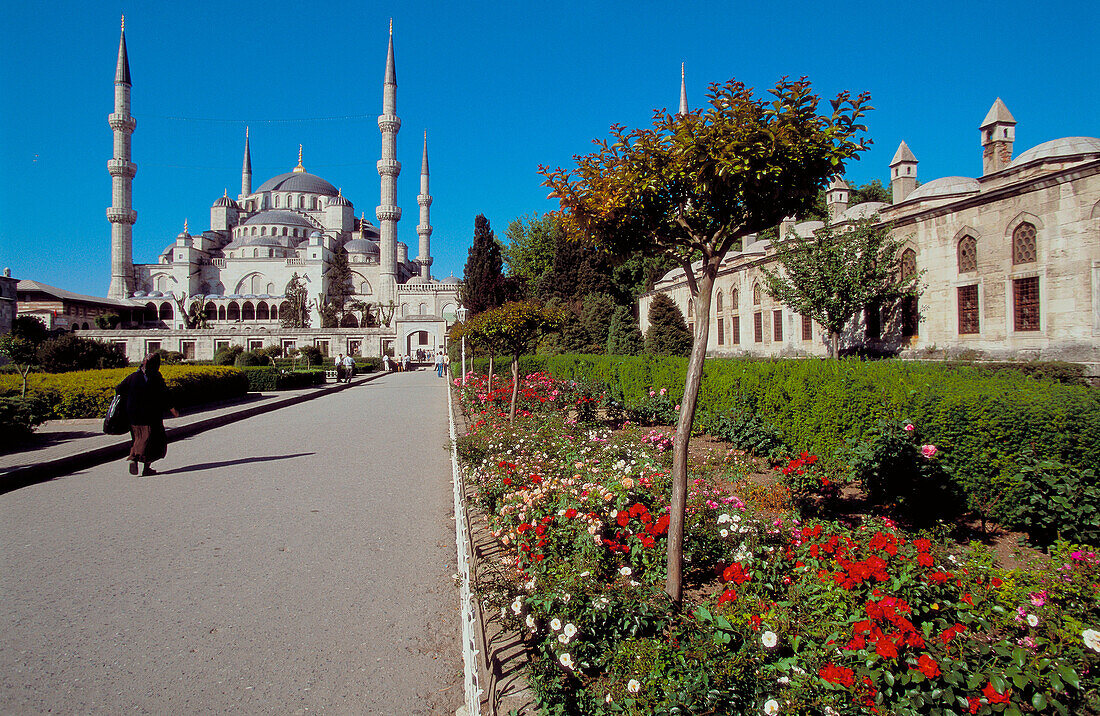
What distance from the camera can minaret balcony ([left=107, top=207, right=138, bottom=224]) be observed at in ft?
174

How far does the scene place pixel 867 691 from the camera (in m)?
1.96

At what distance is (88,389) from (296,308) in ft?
157

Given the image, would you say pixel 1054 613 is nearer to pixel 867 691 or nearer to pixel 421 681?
pixel 867 691

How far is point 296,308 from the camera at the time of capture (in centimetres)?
5709

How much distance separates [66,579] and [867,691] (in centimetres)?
464

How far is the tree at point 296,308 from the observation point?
5766cm

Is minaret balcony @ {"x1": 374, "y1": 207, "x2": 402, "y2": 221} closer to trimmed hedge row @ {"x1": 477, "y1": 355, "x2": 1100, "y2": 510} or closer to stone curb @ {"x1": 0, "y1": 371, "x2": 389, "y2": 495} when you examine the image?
stone curb @ {"x1": 0, "y1": 371, "x2": 389, "y2": 495}

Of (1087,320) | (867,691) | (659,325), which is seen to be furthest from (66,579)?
(659,325)

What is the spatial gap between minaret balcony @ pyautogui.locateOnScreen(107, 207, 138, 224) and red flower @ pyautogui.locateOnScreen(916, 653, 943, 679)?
219ft

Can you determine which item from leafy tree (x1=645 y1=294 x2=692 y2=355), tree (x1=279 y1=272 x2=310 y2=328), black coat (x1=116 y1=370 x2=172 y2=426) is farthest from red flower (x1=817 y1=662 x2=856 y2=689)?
tree (x1=279 y1=272 x2=310 y2=328)

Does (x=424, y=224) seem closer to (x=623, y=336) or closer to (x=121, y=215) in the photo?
(x=121, y=215)

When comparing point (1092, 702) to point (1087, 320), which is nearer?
point (1092, 702)

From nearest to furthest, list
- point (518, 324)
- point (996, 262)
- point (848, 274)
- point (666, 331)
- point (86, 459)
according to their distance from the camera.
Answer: point (86, 459) < point (518, 324) < point (996, 262) < point (848, 274) < point (666, 331)

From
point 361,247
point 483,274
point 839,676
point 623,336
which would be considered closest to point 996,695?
point 839,676
